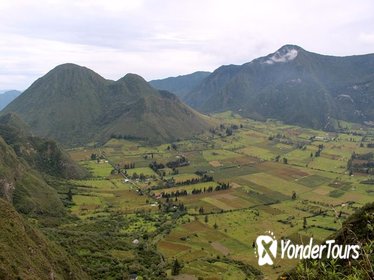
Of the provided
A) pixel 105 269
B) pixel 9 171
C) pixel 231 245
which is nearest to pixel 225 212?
pixel 231 245

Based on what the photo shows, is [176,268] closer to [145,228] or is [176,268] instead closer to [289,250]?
[145,228]

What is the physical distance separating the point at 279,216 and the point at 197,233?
135ft

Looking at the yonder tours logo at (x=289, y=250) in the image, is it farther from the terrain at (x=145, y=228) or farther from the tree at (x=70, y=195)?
the tree at (x=70, y=195)

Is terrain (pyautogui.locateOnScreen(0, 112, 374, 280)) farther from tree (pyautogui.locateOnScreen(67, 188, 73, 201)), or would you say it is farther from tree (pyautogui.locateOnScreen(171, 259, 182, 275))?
tree (pyautogui.locateOnScreen(171, 259, 182, 275))

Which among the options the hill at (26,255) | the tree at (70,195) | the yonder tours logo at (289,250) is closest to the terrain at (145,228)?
the tree at (70,195)

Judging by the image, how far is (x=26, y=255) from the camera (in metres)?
83.0

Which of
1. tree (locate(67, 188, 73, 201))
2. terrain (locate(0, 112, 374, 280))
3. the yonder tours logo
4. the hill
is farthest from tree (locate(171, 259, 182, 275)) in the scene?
the yonder tours logo

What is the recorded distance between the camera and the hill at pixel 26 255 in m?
74.9

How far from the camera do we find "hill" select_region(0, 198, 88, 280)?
2950 inches

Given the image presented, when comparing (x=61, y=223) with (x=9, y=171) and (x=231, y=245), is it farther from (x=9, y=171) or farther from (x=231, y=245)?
(x=231, y=245)

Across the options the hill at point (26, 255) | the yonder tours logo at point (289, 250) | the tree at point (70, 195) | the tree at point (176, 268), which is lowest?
the tree at point (176, 268)

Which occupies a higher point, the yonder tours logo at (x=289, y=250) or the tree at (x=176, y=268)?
the yonder tours logo at (x=289, y=250)

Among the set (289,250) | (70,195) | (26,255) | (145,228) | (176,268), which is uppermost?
(289,250)

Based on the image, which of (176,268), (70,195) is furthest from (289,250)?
(70,195)
